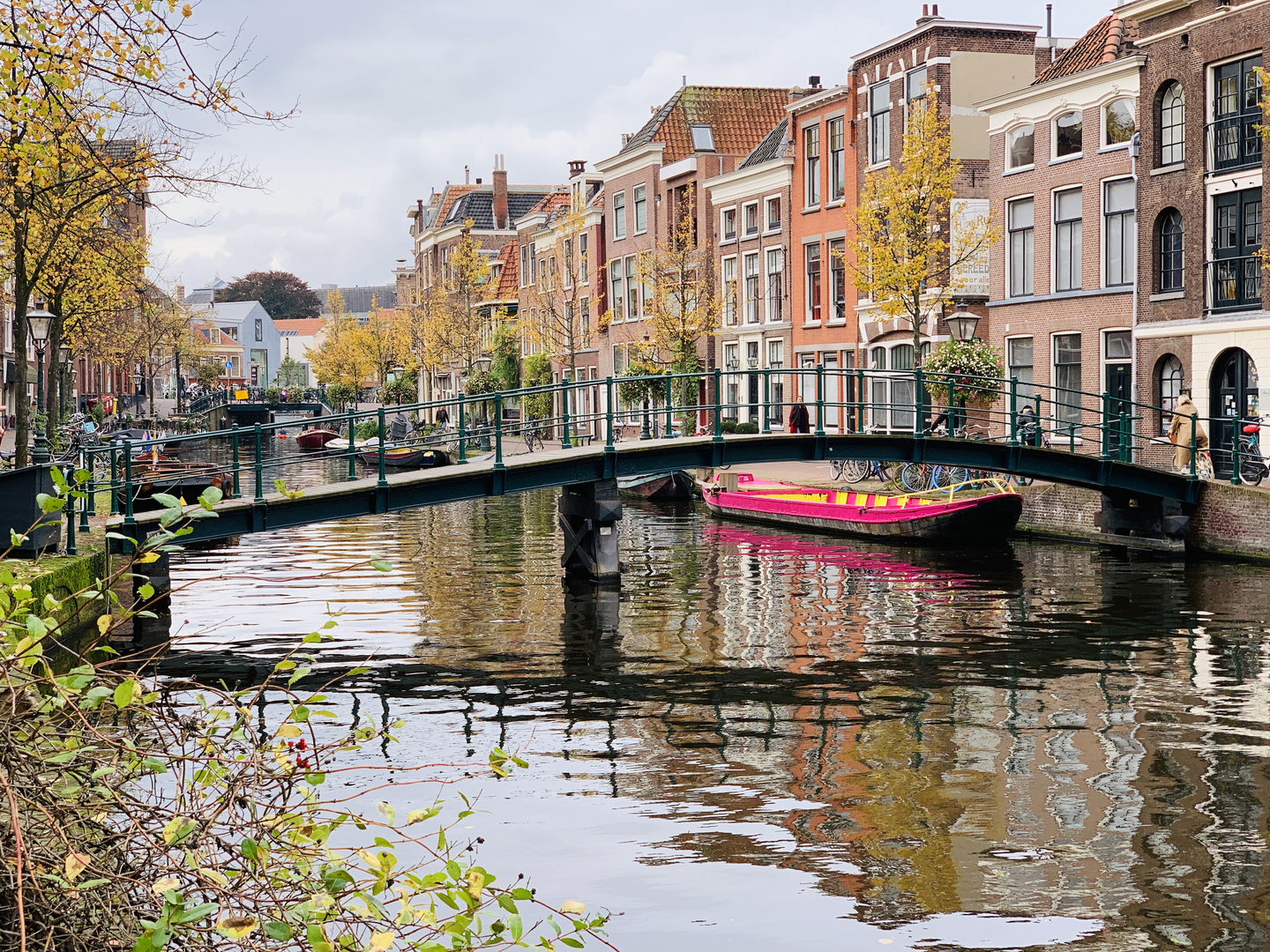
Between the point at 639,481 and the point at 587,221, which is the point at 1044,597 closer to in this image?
the point at 639,481

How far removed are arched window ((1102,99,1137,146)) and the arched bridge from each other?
8977 millimetres

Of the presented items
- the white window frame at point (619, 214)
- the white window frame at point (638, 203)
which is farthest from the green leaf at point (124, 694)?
the white window frame at point (619, 214)

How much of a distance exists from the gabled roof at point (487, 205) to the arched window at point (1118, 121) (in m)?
54.2

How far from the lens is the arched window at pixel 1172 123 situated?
29.3 meters

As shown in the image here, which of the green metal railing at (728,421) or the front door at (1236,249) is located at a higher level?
the front door at (1236,249)

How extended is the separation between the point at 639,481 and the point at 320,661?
74.4ft

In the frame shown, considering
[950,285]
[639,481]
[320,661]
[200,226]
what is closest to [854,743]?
[320,661]

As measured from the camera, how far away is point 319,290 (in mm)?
189250

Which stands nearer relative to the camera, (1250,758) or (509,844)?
(509,844)

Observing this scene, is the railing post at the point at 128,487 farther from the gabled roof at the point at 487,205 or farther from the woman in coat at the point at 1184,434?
the gabled roof at the point at 487,205

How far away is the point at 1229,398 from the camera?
92.7 ft

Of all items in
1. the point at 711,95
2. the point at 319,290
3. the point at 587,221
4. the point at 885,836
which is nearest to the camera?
the point at 885,836

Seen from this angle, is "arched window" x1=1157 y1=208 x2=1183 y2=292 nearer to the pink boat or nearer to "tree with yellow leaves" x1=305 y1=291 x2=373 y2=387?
the pink boat

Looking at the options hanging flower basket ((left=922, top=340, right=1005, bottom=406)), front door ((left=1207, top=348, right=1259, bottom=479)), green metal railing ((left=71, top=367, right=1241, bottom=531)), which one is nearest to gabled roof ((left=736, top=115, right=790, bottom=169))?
green metal railing ((left=71, top=367, right=1241, bottom=531))
